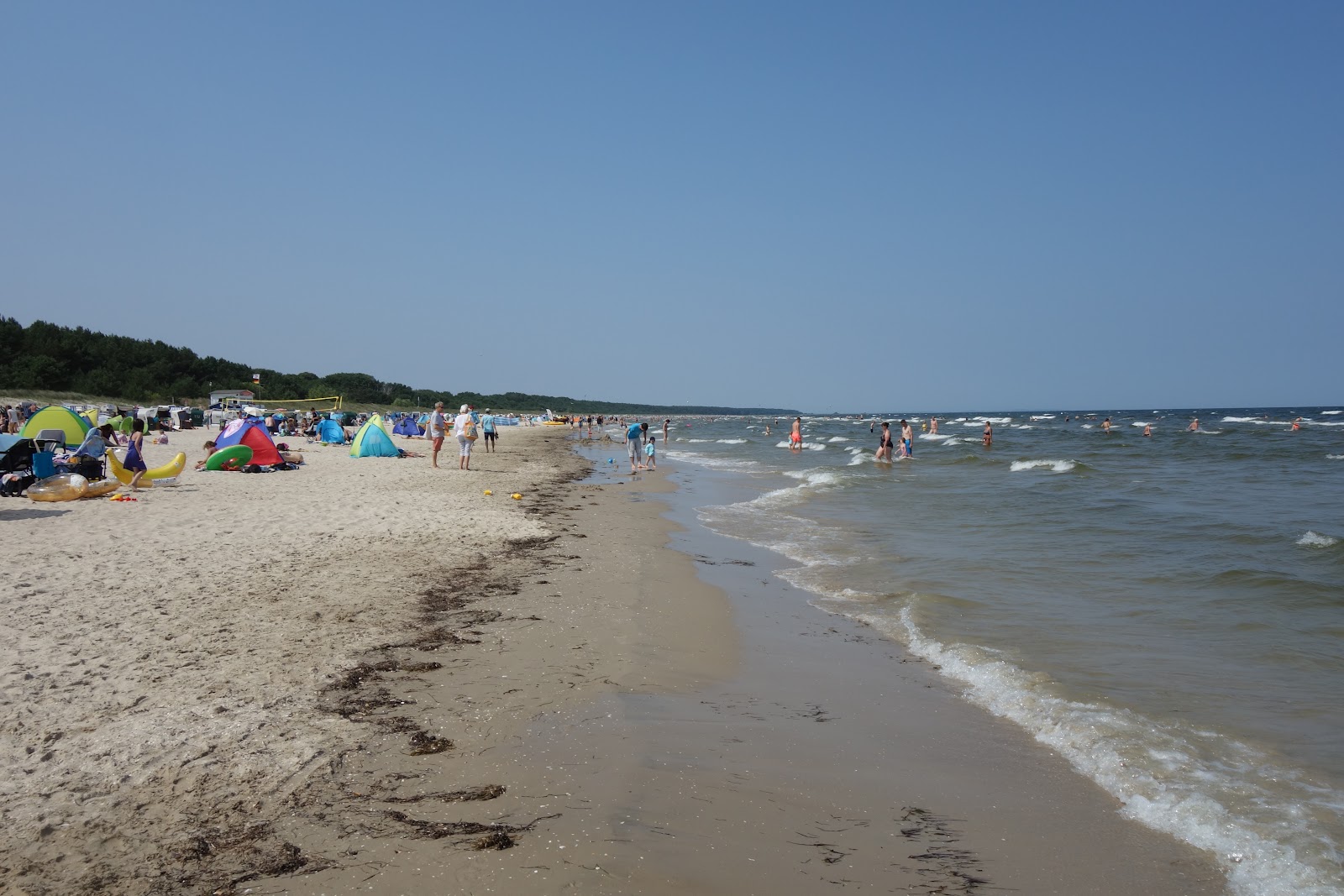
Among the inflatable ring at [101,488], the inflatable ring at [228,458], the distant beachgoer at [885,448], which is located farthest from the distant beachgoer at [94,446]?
the distant beachgoer at [885,448]

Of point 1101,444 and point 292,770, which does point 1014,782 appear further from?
point 1101,444

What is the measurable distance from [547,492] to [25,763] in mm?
14029

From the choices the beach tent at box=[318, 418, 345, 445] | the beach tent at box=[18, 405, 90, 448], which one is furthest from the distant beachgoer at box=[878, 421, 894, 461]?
the beach tent at box=[18, 405, 90, 448]

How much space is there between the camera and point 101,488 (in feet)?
41.3

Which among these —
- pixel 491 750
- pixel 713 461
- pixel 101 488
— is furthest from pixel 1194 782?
pixel 713 461

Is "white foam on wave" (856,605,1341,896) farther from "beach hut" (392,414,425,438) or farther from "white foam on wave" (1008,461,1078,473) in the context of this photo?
"beach hut" (392,414,425,438)

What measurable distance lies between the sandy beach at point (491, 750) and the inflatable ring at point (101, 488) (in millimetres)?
4845

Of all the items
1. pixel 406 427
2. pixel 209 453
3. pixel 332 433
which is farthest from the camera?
pixel 406 427

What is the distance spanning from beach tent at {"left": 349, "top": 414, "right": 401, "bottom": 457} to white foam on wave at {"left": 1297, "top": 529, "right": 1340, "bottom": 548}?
952 inches

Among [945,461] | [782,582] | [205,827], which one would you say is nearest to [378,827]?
[205,827]

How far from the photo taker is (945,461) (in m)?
30.4

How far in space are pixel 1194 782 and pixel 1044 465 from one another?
2603 centimetres

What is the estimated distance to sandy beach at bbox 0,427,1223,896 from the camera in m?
3.06

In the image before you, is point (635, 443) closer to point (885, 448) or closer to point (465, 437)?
point (465, 437)
